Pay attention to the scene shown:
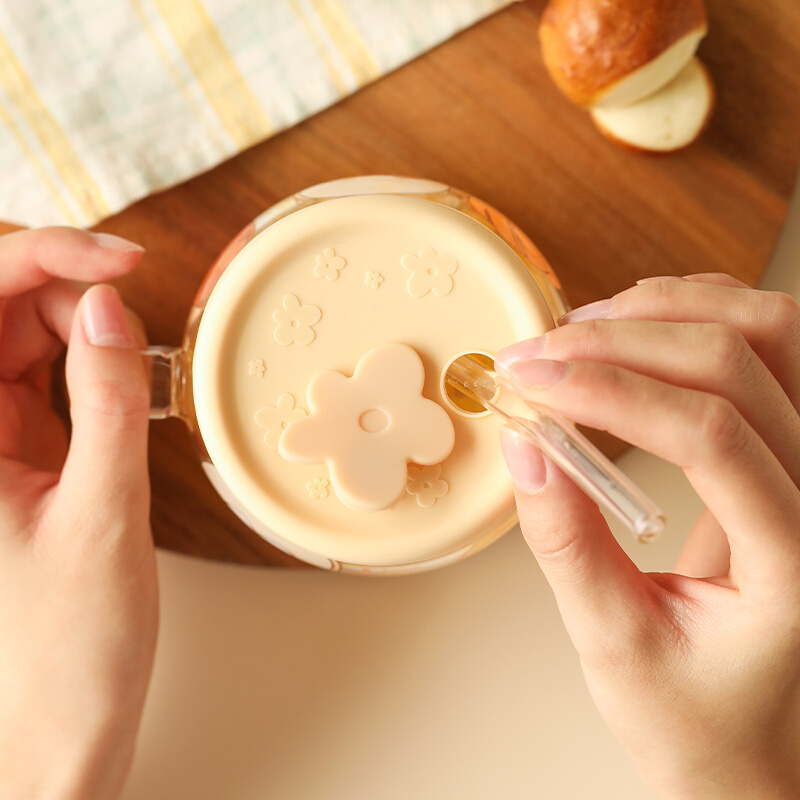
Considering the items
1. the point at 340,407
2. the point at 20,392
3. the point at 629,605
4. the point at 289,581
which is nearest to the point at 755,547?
the point at 629,605

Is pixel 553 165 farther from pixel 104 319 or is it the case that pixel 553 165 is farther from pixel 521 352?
pixel 104 319

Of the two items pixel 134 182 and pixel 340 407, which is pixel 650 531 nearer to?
pixel 340 407

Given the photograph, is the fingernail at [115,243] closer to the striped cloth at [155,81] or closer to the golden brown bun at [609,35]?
the striped cloth at [155,81]

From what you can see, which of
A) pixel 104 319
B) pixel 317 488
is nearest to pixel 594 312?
pixel 317 488

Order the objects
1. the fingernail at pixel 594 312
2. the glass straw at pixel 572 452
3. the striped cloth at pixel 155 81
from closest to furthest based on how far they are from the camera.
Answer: the glass straw at pixel 572 452
the fingernail at pixel 594 312
the striped cloth at pixel 155 81

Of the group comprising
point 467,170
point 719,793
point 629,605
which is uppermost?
point 467,170

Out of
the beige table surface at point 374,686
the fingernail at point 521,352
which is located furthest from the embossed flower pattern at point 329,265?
the beige table surface at point 374,686

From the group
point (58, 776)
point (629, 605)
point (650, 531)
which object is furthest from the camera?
point (58, 776)
